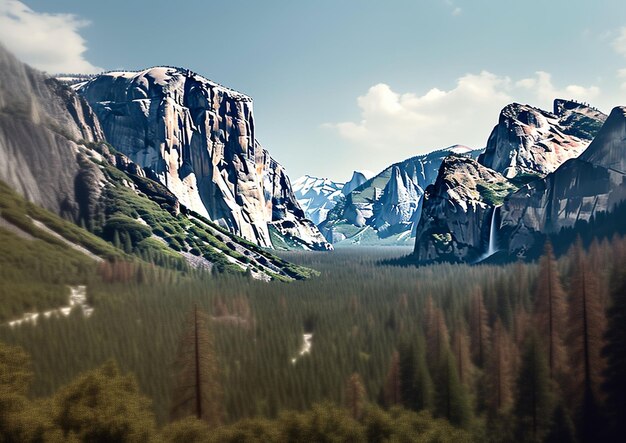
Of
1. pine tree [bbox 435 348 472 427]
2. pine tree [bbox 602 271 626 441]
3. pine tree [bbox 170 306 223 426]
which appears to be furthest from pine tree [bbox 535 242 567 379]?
pine tree [bbox 170 306 223 426]

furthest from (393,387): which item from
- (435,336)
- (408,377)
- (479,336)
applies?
(479,336)

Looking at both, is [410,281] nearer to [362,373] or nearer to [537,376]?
[362,373]

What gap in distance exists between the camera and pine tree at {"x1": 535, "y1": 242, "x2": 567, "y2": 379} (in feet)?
228

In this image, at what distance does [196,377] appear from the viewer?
58094mm

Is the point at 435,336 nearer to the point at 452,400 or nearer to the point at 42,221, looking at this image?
the point at 452,400

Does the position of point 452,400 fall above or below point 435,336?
below

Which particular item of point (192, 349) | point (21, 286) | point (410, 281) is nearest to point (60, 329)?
point (21, 286)

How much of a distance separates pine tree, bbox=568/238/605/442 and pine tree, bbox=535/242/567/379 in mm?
5939

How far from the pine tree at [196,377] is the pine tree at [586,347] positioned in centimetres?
4960

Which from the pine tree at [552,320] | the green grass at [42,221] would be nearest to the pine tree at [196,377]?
the pine tree at [552,320]

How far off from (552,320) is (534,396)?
1377 cm

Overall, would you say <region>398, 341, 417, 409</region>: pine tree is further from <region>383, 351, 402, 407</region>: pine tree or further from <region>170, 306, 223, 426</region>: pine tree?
<region>170, 306, 223, 426</region>: pine tree

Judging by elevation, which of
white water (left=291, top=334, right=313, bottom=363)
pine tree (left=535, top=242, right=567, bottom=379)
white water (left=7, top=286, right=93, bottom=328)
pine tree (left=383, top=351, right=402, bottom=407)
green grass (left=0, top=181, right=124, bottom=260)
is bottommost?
white water (left=291, top=334, right=313, bottom=363)

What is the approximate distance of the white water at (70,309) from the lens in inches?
4502
